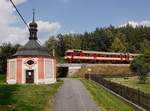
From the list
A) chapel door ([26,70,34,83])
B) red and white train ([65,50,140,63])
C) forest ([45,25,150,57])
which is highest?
forest ([45,25,150,57])

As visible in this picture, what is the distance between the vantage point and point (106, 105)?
25094 millimetres

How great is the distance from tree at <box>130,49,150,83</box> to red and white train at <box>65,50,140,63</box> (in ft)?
26.0

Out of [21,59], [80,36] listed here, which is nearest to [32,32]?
[21,59]

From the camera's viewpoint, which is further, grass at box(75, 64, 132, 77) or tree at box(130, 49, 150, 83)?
grass at box(75, 64, 132, 77)

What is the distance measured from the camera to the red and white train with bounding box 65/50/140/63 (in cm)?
9062

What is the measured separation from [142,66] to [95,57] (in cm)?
1969

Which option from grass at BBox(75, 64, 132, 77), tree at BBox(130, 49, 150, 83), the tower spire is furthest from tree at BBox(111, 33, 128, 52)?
the tower spire

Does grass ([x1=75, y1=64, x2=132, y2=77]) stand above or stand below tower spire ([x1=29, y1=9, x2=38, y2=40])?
below

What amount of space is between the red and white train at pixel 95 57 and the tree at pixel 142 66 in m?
7.91

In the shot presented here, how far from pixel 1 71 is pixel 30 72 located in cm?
3555

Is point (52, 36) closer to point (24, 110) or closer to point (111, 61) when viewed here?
point (111, 61)

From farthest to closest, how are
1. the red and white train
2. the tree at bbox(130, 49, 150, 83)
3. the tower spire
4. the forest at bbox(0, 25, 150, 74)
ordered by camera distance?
the forest at bbox(0, 25, 150, 74) < the red and white train < the tree at bbox(130, 49, 150, 83) < the tower spire

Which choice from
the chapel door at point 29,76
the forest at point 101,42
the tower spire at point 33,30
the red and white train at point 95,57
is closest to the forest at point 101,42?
the forest at point 101,42

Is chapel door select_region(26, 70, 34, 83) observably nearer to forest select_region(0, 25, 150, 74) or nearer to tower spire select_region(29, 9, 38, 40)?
tower spire select_region(29, 9, 38, 40)
